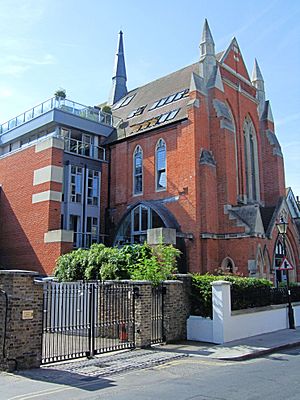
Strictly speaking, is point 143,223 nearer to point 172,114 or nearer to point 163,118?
point 163,118

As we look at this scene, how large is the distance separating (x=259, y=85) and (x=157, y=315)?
82.1 feet

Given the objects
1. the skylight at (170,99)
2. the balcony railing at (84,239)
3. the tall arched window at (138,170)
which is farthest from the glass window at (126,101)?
the balcony railing at (84,239)

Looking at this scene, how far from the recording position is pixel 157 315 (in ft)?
44.9

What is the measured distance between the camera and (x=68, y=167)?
26.6 m

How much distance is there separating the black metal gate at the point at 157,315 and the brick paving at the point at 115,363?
1294 millimetres

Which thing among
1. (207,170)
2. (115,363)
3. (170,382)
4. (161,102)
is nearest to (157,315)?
(115,363)

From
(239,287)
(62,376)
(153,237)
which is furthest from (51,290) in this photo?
(153,237)

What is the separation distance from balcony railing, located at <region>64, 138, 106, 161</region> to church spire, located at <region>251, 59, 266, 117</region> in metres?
12.7

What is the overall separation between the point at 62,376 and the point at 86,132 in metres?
22.1

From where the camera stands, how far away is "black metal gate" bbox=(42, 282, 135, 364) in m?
11.8

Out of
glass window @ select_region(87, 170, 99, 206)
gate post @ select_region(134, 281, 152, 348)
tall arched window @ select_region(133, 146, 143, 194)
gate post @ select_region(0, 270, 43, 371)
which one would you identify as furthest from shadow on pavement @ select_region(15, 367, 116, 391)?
tall arched window @ select_region(133, 146, 143, 194)

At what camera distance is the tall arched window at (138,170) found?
93.4 ft

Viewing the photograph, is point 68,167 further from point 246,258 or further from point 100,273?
point 246,258

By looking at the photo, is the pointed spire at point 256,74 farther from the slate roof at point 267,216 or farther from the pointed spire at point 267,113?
the slate roof at point 267,216
